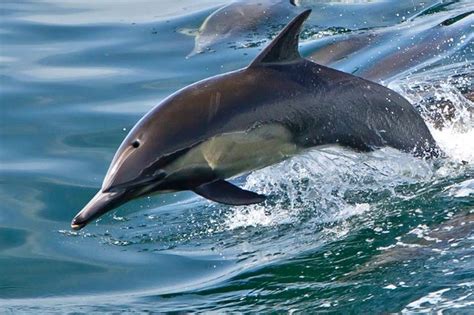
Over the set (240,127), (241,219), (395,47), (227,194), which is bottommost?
(241,219)

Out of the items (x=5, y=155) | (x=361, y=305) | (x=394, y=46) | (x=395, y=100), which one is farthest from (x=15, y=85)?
(x=361, y=305)

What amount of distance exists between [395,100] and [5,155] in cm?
335

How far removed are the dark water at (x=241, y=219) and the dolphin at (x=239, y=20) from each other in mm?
1078

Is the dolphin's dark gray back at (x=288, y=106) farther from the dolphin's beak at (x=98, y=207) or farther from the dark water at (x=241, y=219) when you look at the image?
the dolphin's beak at (x=98, y=207)

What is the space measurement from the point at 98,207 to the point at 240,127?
0.88m

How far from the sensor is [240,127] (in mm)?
→ 6301

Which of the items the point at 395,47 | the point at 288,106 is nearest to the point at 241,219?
the point at 288,106

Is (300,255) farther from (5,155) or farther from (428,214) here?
(5,155)

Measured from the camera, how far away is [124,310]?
6.39 meters

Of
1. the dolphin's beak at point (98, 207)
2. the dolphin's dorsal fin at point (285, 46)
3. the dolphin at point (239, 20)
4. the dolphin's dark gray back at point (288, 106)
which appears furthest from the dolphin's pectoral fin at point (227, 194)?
the dolphin at point (239, 20)

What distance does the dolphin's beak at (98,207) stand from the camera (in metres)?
5.92

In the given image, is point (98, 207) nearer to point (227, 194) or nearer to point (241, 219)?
point (227, 194)

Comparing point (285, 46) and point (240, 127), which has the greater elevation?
point (285, 46)

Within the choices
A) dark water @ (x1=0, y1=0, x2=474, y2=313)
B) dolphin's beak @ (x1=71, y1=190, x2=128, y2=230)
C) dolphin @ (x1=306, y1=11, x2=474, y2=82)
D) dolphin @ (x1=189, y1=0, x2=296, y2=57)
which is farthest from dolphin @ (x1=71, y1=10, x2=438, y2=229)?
dolphin @ (x1=189, y1=0, x2=296, y2=57)
